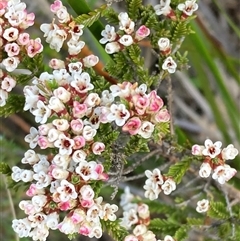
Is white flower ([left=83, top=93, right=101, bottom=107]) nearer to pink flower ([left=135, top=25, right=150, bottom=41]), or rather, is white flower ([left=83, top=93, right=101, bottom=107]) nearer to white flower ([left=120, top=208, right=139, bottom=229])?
pink flower ([left=135, top=25, right=150, bottom=41])

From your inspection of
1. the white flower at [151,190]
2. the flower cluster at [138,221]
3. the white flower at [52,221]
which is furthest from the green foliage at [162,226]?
the white flower at [52,221]

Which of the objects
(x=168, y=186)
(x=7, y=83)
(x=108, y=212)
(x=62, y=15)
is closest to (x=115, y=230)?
(x=108, y=212)

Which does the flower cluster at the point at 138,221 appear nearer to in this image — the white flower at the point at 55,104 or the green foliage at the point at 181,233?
the green foliage at the point at 181,233

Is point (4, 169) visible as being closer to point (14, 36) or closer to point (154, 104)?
point (14, 36)

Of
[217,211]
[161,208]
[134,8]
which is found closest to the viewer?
[134,8]

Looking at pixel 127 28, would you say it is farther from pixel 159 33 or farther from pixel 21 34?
pixel 21 34
